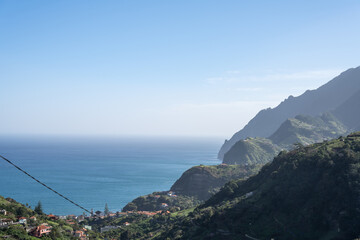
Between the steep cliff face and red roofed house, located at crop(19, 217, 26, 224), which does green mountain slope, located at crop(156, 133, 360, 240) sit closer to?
red roofed house, located at crop(19, 217, 26, 224)

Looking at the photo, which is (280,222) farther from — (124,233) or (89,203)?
(89,203)

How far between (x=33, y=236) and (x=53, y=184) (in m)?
117

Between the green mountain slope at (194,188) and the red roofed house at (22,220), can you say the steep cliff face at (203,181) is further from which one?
the red roofed house at (22,220)

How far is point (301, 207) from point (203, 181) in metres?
84.6

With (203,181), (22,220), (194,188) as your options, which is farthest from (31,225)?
(203,181)

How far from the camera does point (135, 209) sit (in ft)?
350

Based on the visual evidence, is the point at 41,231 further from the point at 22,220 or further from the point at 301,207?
the point at 301,207

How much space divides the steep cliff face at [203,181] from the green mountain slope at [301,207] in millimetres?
66672

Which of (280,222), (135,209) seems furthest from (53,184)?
(280,222)

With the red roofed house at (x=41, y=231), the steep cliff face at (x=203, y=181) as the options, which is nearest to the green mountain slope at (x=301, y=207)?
the red roofed house at (x=41, y=231)

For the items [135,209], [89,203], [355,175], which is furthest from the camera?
[89,203]

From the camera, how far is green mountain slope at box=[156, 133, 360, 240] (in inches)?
1745

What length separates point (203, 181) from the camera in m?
133

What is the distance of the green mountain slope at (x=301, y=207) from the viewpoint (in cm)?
4431
